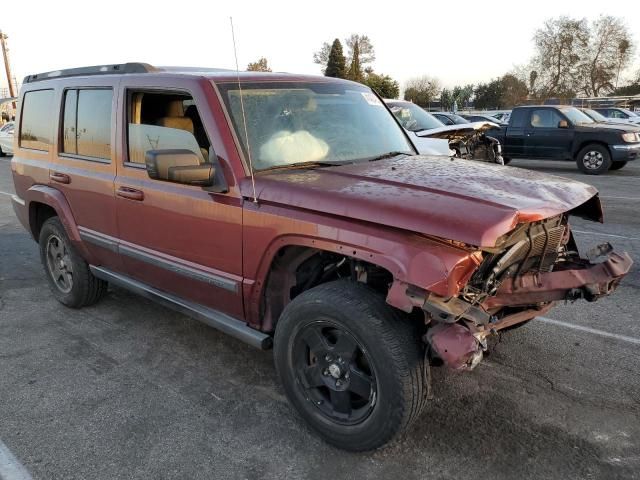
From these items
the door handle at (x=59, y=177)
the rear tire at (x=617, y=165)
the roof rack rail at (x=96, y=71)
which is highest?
the roof rack rail at (x=96, y=71)

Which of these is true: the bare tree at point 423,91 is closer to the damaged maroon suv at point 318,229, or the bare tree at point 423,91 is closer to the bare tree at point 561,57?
the bare tree at point 561,57

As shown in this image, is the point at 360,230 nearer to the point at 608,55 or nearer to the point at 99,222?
the point at 99,222

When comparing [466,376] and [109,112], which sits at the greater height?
[109,112]

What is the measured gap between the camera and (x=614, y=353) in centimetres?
392

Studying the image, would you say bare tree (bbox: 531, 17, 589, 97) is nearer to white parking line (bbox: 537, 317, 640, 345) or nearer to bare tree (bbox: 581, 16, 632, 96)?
bare tree (bbox: 581, 16, 632, 96)

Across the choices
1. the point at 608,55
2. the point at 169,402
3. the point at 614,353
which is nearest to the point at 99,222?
the point at 169,402

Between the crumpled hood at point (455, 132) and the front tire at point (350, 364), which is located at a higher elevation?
the crumpled hood at point (455, 132)

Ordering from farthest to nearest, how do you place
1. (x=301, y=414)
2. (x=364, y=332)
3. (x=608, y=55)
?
(x=608, y=55) → (x=301, y=414) → (x=364, y=332)

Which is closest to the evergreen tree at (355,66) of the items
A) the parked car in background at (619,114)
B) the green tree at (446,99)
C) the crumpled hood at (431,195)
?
the green tree at (446,99)

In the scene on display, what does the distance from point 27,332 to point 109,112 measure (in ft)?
6.37

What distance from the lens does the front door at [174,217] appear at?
3.26 metres

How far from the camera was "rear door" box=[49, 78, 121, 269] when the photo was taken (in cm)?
401

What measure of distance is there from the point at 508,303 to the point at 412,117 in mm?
8835

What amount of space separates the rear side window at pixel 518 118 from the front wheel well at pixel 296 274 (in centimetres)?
1370
